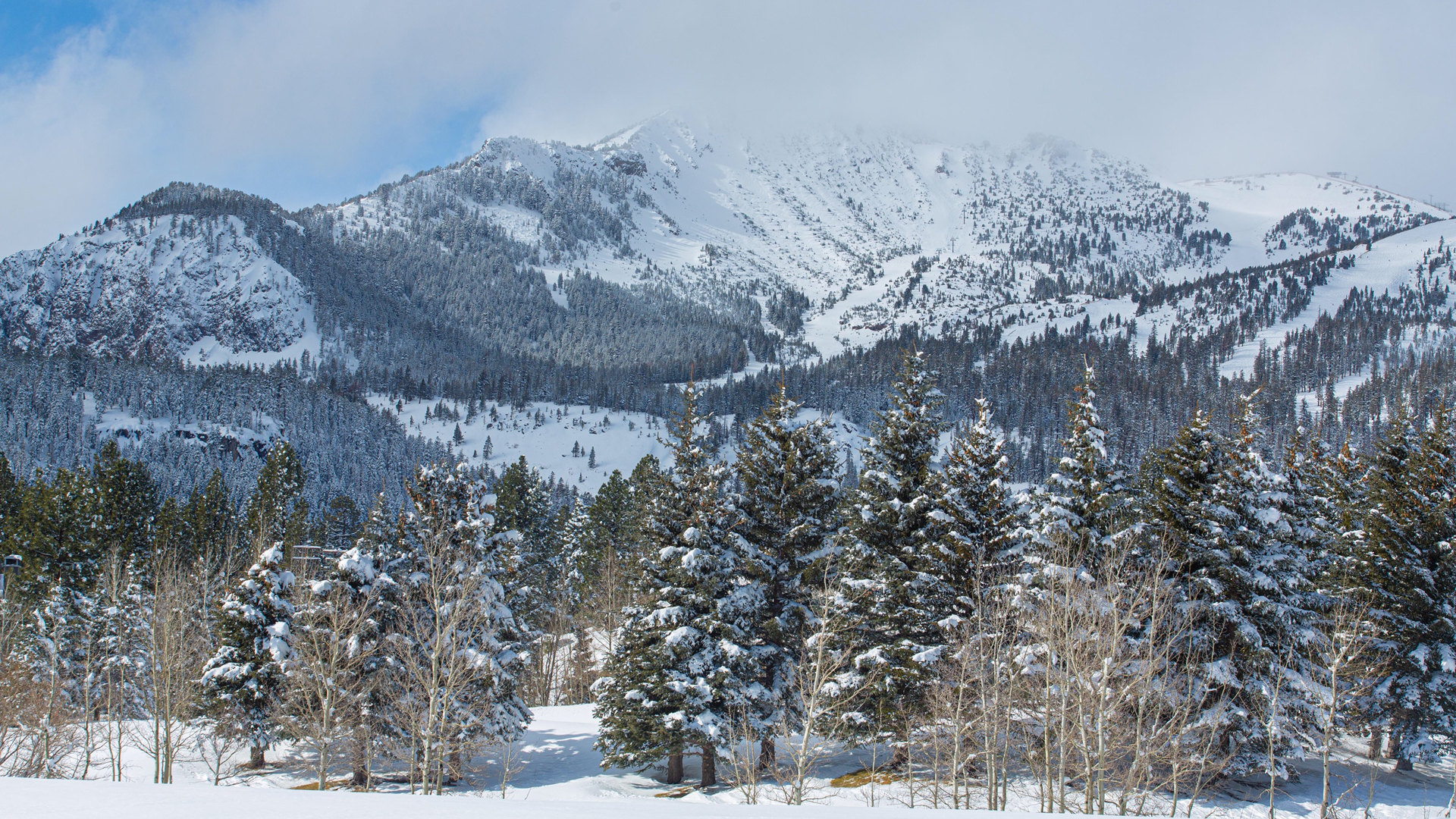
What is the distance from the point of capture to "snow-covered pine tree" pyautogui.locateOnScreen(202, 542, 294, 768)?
27.2 m

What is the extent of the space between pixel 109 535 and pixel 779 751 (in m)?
40.3

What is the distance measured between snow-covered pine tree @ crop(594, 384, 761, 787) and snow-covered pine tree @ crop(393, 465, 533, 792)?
13.8ft

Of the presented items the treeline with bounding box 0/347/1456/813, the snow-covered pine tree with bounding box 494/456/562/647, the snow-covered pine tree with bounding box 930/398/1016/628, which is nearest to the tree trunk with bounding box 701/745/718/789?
the treeline with bounding box 0/347/1456/813

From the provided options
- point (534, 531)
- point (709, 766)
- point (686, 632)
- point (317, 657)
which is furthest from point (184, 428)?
point (686, 632)

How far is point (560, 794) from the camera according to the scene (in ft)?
85.9

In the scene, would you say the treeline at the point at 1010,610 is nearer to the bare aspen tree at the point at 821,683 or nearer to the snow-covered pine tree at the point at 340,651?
the bare aspen tree at the point at 821,683

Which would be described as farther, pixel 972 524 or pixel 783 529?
pixel 783 529

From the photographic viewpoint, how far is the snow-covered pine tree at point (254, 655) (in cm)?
2717

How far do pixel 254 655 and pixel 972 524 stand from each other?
89.4ft

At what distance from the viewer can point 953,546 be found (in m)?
23.6

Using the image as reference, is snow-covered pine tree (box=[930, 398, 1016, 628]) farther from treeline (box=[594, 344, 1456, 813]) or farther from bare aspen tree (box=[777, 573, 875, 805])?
bare aspen tree (box=[777, 573, 875, 805])

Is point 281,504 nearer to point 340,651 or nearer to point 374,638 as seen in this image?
point 374,638

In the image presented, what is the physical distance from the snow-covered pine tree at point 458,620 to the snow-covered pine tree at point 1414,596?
30.1m

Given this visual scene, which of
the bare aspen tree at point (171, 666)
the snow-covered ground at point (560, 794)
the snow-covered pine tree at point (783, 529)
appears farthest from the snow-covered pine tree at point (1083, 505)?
the bare aspen tree at point (171, 666)
